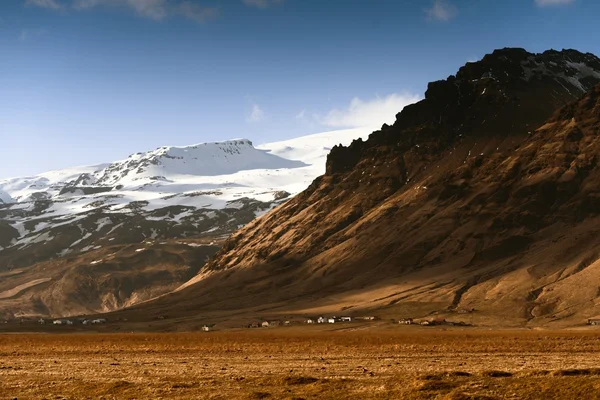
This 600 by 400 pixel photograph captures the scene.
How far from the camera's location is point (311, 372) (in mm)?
47906

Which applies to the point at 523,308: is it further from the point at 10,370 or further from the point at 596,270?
the point at 10,370

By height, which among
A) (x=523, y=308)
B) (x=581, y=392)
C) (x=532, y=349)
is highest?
(x=581, y=392)

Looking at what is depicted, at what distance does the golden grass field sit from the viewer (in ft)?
120

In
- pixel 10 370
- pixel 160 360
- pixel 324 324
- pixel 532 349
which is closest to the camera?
pixel 10 370

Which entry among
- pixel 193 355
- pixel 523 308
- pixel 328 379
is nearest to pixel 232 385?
pixel 328 379

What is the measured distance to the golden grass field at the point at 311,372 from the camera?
120ft

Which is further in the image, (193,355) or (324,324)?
(324,324)

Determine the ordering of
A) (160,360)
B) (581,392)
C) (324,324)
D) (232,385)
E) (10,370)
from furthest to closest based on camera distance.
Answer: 1. (324,324)
2. (160,360)
3. (10,370)
4. (232,385)
5. (581,392)

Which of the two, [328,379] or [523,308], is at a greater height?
[328,379]

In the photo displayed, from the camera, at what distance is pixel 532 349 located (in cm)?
6625

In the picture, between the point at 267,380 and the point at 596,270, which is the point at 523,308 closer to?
the point at 596,270

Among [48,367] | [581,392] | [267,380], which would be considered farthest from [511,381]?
[48,367]

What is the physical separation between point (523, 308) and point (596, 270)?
24325mm

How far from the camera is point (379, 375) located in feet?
145
